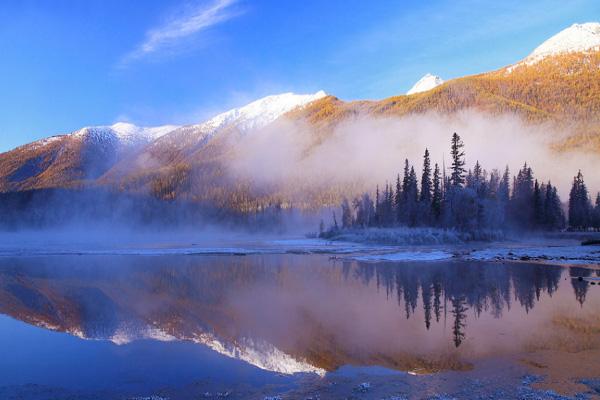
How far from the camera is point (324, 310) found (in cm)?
2130

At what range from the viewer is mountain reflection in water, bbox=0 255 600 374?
14.9 m

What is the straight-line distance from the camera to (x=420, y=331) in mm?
17016

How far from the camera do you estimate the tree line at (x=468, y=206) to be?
3105 inches

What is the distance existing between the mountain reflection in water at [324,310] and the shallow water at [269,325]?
7 cm

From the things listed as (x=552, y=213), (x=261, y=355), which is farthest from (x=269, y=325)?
(x=552, y=213)

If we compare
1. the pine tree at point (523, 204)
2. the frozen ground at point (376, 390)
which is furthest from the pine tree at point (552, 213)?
the frozen ground at point (376, 390)

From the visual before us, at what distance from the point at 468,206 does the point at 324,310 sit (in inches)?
2475

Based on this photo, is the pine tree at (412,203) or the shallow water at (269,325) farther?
the pine tree at (412,203)

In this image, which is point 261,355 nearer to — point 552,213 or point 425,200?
point 425,200

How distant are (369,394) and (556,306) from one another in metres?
14.5

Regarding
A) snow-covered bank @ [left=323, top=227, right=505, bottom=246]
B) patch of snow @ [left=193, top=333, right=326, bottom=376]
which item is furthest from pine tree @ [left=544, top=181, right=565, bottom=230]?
patch of snow @ [left=193, top=333, right=326, bottom=376]

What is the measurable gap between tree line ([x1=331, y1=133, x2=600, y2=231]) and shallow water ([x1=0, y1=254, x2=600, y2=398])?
45652mm

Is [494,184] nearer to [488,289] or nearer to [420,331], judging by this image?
[488,289]

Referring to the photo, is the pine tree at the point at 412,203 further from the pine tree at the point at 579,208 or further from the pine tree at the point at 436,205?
the pine tree at the point at 579,208
